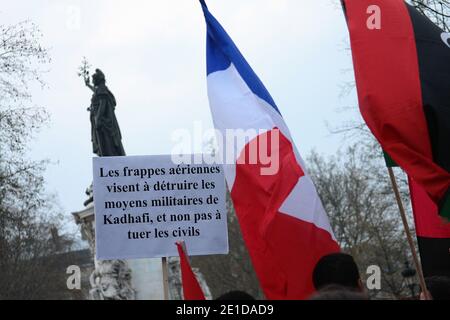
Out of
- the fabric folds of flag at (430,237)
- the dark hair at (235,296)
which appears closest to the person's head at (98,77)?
the fabric folds of flag at (430,237)

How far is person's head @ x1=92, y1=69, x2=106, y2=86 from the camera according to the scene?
19584mm

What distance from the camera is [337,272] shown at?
498cm

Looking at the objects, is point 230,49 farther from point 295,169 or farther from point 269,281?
point 269,281

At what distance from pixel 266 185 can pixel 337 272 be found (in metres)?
2.21

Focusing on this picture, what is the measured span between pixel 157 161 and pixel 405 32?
2.34m

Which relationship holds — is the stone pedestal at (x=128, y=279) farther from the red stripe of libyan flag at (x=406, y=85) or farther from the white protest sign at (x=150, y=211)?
the red stripe of libyan flag at (x=406, y=85)

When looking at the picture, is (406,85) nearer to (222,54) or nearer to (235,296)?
(222,54)

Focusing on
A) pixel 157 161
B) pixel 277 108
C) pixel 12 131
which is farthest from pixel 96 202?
pixel 12 131

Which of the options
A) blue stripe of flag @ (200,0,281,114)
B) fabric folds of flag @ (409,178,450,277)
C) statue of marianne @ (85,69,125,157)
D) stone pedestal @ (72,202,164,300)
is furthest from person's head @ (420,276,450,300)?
statue of marianne @ (85,69,125,157)

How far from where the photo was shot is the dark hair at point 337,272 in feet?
16.3

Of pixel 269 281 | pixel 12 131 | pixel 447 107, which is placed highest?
pixel 12 131

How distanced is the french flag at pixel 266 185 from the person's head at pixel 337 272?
136 cm

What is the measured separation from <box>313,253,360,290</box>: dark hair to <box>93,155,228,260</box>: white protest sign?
309cm

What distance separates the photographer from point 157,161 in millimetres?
8281
